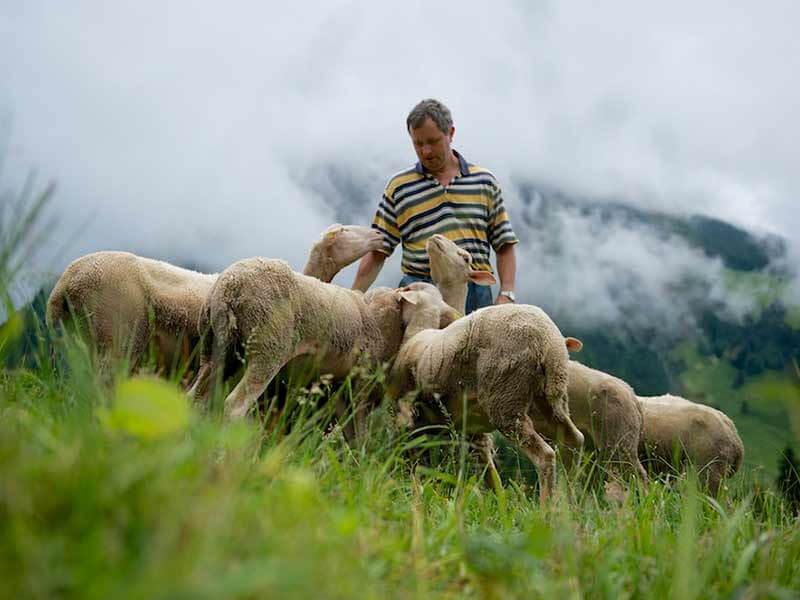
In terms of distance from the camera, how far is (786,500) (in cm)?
393

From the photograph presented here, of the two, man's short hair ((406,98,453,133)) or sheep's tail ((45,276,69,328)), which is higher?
man's short hair ((406,98,453,133))

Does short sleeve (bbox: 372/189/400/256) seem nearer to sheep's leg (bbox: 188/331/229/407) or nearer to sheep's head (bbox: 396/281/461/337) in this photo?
sheep's head (bbox: 396/281/461/337)

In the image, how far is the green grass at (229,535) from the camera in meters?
1.07

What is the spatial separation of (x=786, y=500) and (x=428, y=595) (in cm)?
294

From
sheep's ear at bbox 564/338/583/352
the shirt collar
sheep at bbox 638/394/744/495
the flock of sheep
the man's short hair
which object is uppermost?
the man's short hair

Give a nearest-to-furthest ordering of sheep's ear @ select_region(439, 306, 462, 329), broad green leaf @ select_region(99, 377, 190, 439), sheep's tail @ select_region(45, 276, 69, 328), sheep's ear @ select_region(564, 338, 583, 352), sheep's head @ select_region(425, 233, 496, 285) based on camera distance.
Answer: broad green leaf @ select_region(99, 377, 190, 439) → sheep's tail @ select_region(45, 276, 69, 328) → sheep's ear @ select_region(564, 338, 583, 352) → sheep's ear @ select_region(439, 306, 462, 329) → sheep's head @ select_region(425, 233, 496, 285)

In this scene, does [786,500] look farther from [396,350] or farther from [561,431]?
[396,350]

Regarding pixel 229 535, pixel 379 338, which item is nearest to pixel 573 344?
pixel 379 338

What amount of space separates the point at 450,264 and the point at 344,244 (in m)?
0.92

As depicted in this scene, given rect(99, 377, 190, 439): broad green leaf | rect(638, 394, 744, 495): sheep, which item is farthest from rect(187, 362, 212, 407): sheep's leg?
rect(638, 394, 744, 495): sheep

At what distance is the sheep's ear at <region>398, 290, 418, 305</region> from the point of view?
17.7 feet

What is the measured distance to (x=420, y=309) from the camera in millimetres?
5465

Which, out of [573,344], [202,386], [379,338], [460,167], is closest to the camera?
[202,386]

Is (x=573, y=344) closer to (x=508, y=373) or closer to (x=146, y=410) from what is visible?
(x=508, y=373)
